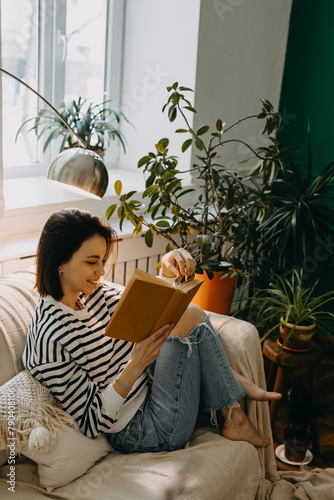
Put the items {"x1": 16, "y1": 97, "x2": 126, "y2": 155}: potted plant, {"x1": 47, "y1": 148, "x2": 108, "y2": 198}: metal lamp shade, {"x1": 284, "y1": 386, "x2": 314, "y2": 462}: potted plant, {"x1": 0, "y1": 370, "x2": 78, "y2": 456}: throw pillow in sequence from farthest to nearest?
{"x1": 16, "y1": 97, "x2": 126, "y2": 155}: potted plant → {"x1": 284, "y1": 386, "x2": 314, "y2": 462}: potted plant → {"x1": 47, "y1": 148, "x2": 108, "y2": 198}: metal lamp shade → {"x1": 0, "y1": 370, "x2": 78, "y2": 456}: throw pillow

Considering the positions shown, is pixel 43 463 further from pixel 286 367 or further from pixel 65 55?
pixel 65 55

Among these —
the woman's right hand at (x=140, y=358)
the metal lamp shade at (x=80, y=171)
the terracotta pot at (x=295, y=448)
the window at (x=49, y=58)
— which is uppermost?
the window at (x=49, y=58)

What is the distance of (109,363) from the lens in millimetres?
1743

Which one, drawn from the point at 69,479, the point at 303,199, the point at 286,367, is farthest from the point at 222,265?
the point at 69,479

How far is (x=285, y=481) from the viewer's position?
1.86m

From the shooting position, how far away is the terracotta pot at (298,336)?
240 centimetres

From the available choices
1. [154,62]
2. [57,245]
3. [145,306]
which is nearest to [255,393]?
[145,306]

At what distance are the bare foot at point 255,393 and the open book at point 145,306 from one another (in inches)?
16.0

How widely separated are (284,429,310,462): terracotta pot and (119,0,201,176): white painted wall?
1424mm

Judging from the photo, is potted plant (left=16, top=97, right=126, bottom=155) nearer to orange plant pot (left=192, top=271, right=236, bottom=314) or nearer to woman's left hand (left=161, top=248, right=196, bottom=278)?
orange plant pot (left=192, top=271, right=236, bottom=314)

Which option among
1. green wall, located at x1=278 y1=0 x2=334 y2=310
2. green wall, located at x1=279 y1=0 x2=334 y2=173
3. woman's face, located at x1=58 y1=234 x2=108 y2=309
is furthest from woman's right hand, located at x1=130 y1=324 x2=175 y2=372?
green wall, located at x1=279 y1=0 x2=334 y2=173

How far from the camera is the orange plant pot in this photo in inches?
96.5

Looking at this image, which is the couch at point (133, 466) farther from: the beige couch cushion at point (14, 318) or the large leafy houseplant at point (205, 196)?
the large leafy houseplant at point (205, 196)

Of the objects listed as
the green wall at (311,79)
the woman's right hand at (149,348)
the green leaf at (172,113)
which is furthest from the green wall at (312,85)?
the woman's right hand at (149,348)
